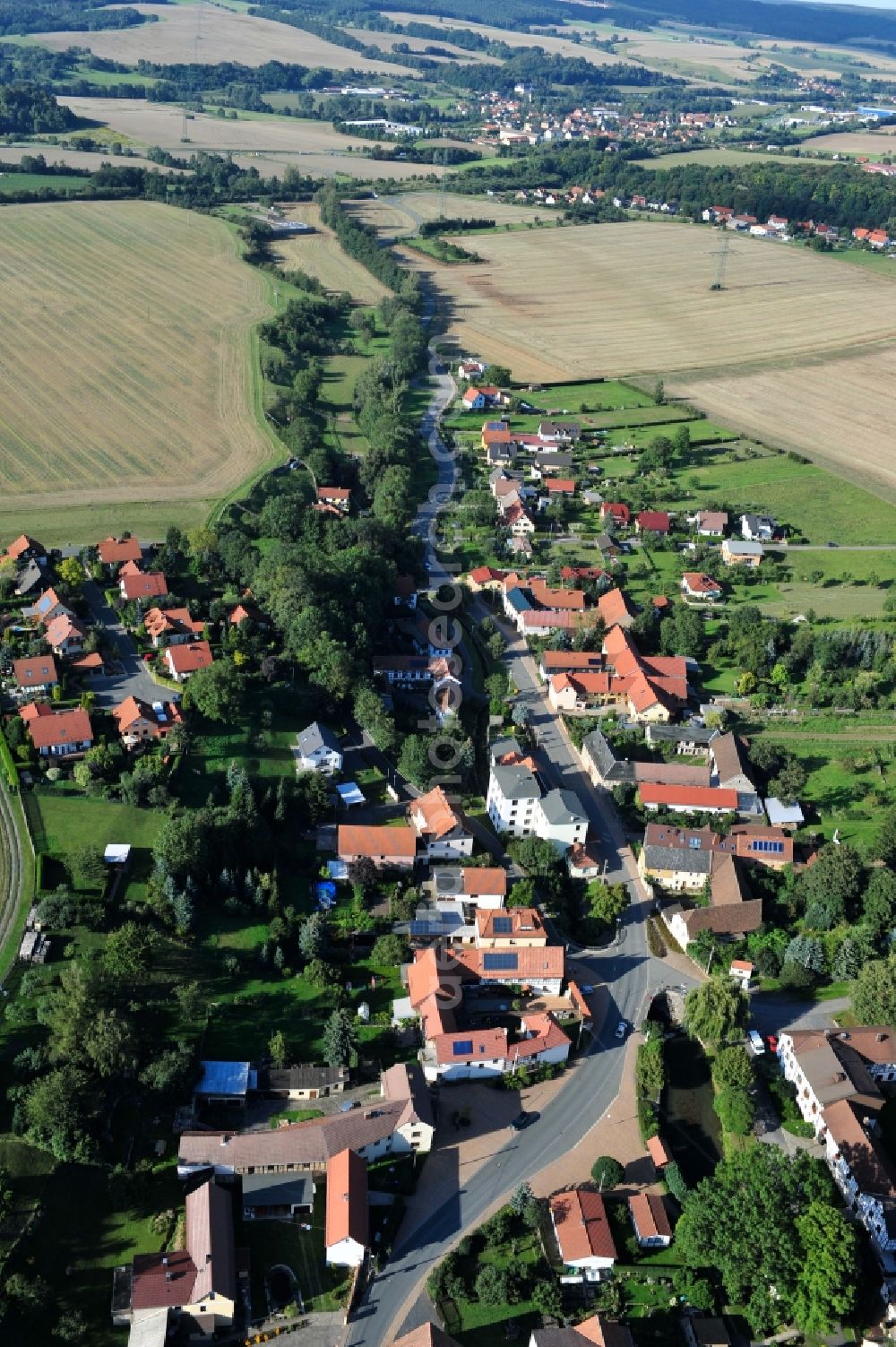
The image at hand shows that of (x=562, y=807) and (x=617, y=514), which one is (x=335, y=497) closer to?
(x=617, y=514)

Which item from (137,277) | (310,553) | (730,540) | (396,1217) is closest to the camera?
(396,1217)

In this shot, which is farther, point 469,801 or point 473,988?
point 469,801

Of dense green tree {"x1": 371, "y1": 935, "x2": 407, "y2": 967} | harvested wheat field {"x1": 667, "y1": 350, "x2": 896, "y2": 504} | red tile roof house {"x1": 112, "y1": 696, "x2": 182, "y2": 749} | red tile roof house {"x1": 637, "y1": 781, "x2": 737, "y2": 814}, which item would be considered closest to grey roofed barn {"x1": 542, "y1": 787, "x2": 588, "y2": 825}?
red tile roof house {"x1": 637, "y1": 781, "x2": 737, "y2": 814}

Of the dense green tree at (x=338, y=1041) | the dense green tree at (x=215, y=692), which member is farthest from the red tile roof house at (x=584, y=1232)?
the dense green tree at (x=215, y=692)

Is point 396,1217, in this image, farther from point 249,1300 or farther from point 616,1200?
point 616,1200

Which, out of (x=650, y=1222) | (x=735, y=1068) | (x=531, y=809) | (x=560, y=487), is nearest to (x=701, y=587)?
(x=560, y=487)

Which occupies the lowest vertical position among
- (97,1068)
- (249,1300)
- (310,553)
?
(249,1300)

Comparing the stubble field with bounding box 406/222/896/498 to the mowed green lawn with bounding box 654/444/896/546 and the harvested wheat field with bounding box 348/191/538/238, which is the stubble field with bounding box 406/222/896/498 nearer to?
the mowed green lawn with bounding box 654/444/896/546

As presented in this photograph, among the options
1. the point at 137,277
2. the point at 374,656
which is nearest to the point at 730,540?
the point at 374,656
